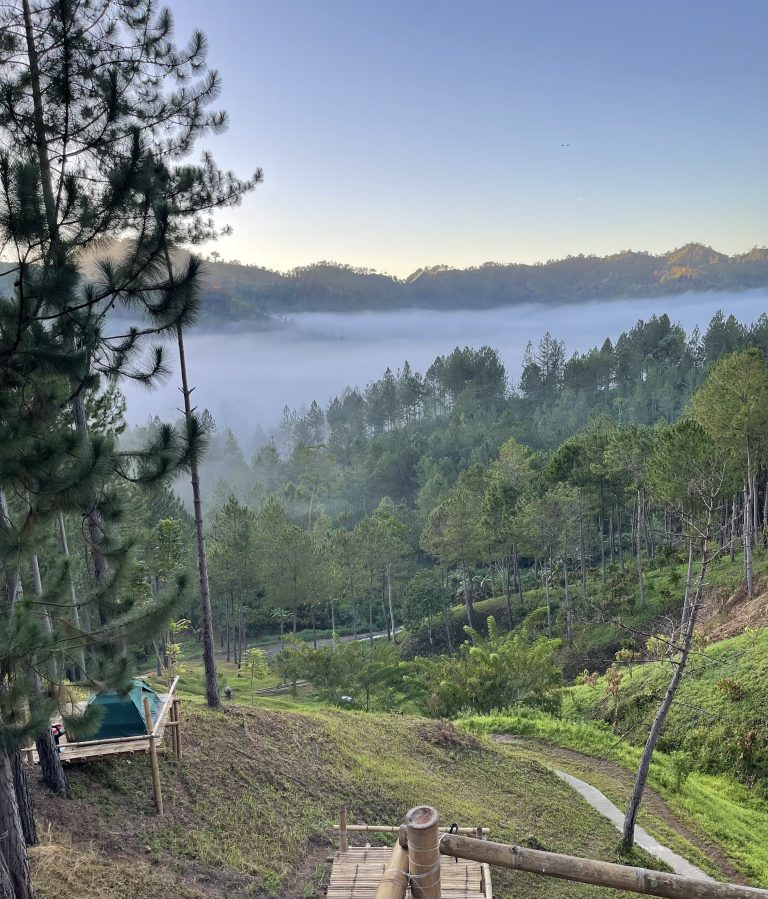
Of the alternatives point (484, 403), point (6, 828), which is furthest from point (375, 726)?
point (484, 403)

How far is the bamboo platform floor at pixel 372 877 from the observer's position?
6.23m

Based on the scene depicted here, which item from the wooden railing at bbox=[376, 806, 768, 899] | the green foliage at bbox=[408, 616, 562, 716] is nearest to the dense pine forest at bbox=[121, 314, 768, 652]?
the wooden railing at bbox=[376, 806, 768, 899]

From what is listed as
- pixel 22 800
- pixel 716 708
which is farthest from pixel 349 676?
pixel 22 800

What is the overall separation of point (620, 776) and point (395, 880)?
1335 cm

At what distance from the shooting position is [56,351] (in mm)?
5359

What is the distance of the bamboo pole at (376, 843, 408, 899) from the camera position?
8.70 feet

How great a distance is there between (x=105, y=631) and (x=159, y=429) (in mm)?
1787

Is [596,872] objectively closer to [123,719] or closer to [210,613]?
[123,719]

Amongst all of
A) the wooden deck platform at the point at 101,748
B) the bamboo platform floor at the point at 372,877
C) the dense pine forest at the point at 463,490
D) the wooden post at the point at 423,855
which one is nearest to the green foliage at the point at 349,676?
the dense pine forest at the point at 463,490

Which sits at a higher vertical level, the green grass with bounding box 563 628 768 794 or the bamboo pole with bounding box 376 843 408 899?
the bamboo pole with bounding box 376 843 408 899

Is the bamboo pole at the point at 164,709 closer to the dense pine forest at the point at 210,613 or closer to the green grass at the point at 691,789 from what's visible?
the dense pine forest at the point at 210,613

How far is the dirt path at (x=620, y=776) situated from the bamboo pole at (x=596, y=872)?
907cm

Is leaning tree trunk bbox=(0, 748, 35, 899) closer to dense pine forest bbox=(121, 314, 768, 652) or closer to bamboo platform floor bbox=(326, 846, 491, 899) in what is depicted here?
bamboo platform floor bbox=(326, 846, 491, 899)

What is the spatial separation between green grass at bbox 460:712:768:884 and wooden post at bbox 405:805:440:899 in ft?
29.3
